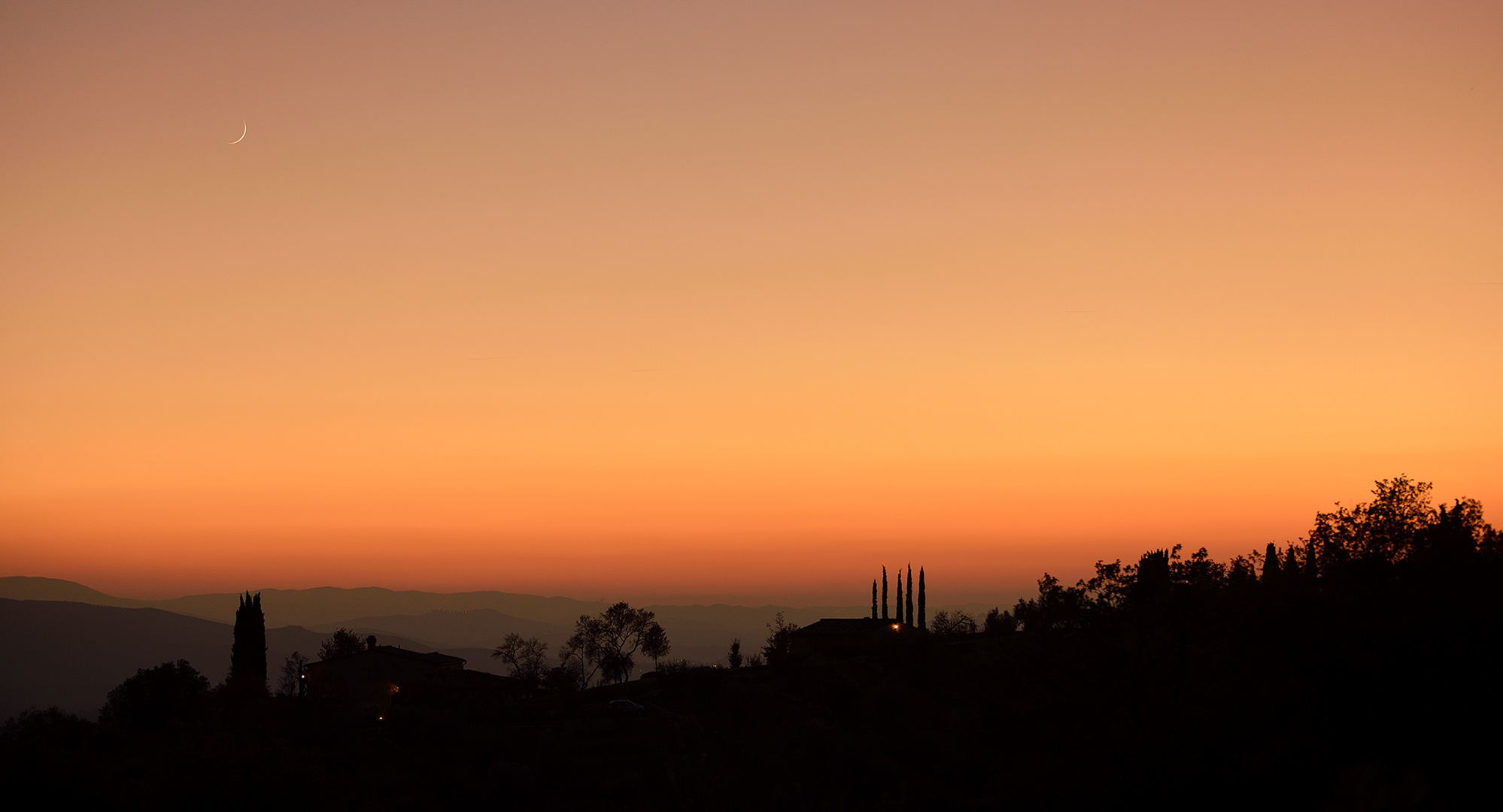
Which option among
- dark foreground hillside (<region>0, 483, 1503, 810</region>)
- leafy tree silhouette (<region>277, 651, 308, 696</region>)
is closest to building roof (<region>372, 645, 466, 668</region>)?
leafy tree silhouette (<region>277, 651, 308, 696</region>)

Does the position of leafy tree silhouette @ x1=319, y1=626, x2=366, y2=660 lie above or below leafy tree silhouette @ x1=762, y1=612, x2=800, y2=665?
below

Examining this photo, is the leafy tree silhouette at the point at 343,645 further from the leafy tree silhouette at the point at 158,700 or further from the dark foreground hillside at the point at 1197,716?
the dark foreground hillside at the point at 1197,716

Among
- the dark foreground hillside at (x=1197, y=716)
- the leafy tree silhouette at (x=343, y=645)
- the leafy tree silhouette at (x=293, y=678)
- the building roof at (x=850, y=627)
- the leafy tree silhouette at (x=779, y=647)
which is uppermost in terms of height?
the dark foreground hillside at (x=1197, y=716)

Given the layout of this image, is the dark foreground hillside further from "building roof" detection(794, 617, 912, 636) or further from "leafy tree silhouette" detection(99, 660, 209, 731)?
"building roof" detection(794, 617, 912, 636)

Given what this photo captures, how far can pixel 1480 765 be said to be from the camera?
32.4 meters

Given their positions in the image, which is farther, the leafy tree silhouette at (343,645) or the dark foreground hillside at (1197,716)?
the leafy tree silhouette at (343,645)

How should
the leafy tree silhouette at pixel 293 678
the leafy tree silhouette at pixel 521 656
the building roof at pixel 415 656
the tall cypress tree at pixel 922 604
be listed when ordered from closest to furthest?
1. the building roof at pixel 415 656
2. the leafy tree silhouette at pixel 293 678
3. the leafy tree silhouette at pixel 521 656
4. the tall cypress tree at pixel 922 604

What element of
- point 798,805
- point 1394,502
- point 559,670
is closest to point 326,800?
point 798,805

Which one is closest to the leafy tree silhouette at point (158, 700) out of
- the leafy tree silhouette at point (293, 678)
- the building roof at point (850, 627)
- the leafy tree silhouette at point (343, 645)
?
the leafy tree silhouette at point (293, 678)

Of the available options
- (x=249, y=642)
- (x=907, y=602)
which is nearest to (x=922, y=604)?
(x=907, y=602)

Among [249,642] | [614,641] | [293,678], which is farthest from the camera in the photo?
[614,641]

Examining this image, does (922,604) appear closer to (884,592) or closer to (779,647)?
(884,592)

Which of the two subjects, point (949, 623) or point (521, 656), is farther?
point (949, 623)

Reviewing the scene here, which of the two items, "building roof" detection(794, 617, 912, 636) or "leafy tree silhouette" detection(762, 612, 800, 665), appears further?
"building roof" detection(794, 617, 912, 636)
